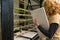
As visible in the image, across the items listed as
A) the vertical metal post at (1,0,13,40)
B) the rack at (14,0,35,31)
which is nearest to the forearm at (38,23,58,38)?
the vertical metal post at (1,0,13,40)

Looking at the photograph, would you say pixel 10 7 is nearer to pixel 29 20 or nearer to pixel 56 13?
pixel 56 13

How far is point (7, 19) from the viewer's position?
4.73 feet

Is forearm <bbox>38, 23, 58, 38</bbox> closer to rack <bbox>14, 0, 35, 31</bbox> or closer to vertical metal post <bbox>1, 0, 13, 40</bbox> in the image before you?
vertical metal post <bbox>1, 0, 13, 40</bbox>

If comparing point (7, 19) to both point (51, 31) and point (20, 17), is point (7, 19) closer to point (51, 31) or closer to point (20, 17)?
point (51, 31)

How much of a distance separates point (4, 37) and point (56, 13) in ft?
2.36

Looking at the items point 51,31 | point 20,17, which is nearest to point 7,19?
point 51,31

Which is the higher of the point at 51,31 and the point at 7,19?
the point at 7,19

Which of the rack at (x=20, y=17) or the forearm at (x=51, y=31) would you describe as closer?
the forearm at (x=51, y=31)

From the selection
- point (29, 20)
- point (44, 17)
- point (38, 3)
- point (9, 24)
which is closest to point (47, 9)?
point (44, 17)

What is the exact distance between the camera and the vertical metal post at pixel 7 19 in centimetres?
139

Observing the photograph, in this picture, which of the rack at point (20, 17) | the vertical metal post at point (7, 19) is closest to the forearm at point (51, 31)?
the vertical metal post at point (7, 19)

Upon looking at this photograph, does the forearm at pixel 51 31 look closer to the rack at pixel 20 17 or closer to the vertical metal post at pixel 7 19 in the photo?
the vertical metal post at pixel 7 19

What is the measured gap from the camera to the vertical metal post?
1393 millimetres

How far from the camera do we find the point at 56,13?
1.75m
